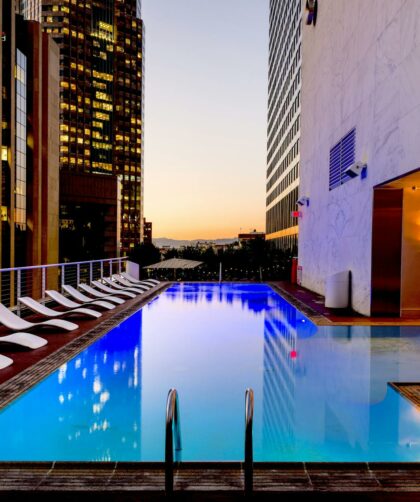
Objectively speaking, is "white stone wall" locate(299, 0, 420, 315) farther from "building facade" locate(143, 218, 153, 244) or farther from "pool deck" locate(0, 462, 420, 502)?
"building facade" locate(143, 218, 153, 244)

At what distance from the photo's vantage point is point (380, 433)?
11.8 ft

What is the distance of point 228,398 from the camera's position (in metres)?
4.53

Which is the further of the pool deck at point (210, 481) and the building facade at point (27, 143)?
the building facade at point (27, 143)

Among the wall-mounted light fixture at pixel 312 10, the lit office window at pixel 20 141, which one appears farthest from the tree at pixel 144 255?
the lit office window at pixel 20 141

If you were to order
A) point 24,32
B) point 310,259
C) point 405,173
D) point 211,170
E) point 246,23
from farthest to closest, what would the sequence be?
point 211,170 → point 246,23 → point 24,32 → point 310,259 → point 405,173

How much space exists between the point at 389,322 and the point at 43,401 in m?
6.81

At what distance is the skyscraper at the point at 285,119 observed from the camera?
1560 inches

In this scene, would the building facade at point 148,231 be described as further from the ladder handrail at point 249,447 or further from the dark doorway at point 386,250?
the ladder handrail at point 249,447

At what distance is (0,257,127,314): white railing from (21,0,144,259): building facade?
227ft

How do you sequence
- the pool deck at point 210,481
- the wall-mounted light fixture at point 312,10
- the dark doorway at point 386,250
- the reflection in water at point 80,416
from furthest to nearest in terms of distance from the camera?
the wall-mounted light fixture at point 312,10 → the dark doorway at point 386,250 → the reflection in water at point 80,416 → the pool deck at point 210,481

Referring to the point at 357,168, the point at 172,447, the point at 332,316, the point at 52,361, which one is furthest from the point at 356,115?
the point at 172,447

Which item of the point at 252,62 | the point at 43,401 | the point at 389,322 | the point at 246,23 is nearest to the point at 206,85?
the point at 246,23

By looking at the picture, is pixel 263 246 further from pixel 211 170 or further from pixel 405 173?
pixel 211 170

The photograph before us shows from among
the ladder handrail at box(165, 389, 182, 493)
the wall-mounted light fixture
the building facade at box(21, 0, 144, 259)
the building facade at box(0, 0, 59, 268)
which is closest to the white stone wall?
the wall-mounted light fixture
